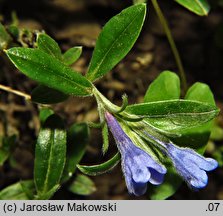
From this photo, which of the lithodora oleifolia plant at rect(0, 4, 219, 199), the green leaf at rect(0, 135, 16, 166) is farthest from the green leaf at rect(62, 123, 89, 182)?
the green leaf at rect(0, 135, 16, 166)

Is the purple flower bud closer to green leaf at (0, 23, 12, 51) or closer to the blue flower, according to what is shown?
the blue flower

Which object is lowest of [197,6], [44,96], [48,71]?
[44,96]

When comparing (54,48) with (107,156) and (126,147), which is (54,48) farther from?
(107,156)

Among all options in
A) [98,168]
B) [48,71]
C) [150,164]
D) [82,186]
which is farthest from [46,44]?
[82,186]

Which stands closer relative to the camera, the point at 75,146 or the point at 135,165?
the point at 135,165

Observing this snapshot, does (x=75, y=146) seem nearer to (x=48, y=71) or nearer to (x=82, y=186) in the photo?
(x=82, y=186)

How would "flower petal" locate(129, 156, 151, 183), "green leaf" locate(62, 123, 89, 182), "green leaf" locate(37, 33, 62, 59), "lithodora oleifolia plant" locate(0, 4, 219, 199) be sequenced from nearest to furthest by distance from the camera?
"flower petal" locate(129, 156, 151, 183) → "lithodora oleifolia plant" locate(0, 4, 219, 199) → "green leaf" locate(37, 33, 62, 59) → "green leaf" locate(62, 123, 89, 182)

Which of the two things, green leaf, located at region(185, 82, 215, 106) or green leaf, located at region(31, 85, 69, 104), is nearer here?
green leaf, located at region(31, 85, 69, 104)

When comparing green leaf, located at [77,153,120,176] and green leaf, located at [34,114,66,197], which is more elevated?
green leaf, located at [77,153,120,176]
